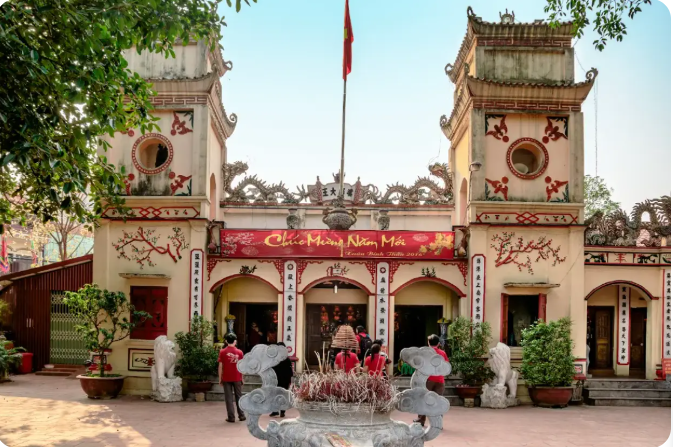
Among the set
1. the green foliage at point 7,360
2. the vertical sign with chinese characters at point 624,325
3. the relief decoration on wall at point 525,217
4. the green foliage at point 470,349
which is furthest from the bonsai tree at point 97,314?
the vertical sign with chinese characters at point 624,325

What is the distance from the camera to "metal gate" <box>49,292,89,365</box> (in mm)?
16750

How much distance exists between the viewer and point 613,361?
1523 centimetres

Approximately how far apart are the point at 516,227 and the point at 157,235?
6.65m

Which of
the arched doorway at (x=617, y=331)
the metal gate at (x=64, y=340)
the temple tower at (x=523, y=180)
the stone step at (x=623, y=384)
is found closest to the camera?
the stone step at (x=623, y=384)

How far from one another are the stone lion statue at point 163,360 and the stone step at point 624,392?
7368mm

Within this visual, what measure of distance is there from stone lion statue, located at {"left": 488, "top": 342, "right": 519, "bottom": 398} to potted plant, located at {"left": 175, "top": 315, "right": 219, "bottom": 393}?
15.9ft

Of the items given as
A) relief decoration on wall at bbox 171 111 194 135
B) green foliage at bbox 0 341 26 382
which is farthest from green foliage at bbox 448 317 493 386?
green foliage at bbox 0 341 26 382

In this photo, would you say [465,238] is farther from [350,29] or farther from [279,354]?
[279,354]

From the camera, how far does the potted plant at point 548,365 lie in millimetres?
12555

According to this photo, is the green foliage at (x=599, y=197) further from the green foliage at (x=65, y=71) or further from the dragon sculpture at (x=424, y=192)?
the green foliage at (x=65, y=71)

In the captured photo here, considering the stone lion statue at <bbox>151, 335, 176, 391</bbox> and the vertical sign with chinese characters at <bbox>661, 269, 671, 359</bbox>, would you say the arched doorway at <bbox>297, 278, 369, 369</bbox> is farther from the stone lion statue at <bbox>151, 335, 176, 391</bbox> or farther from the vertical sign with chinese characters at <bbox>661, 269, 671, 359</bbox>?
the vertical sign with chinese characters at <bbox>661, 269, 671, 359</bbox>

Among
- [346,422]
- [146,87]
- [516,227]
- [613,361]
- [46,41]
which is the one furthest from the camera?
[613,361]

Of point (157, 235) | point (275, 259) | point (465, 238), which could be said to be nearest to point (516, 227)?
point (465, 238)

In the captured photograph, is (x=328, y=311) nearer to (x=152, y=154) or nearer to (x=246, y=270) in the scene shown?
(x=246, y=270)
